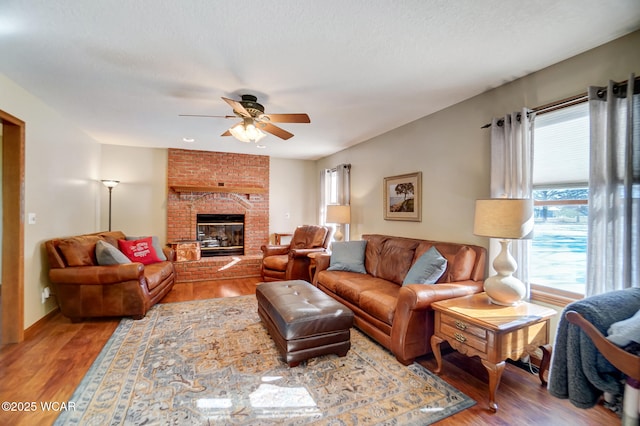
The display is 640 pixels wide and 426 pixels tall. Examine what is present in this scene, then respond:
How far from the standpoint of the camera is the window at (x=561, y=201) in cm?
213

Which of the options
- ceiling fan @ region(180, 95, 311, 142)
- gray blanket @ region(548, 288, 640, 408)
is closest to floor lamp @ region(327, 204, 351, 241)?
ceiling fan @ region(180, 95, 311, 142)

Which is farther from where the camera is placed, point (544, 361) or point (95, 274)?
point (95, 274)

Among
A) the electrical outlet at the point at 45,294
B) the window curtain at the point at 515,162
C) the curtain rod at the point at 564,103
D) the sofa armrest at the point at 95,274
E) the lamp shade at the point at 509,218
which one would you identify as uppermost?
the curtain rod at the point at 564,103

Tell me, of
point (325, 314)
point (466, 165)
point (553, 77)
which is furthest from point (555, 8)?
point (325, 314)

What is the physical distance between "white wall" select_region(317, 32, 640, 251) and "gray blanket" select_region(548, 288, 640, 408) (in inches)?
58.0

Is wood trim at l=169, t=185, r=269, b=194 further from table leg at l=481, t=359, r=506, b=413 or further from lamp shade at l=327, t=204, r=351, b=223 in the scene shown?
table leg at l=481, t=359, r=506, b=413

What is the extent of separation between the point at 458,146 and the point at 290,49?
2.07 m

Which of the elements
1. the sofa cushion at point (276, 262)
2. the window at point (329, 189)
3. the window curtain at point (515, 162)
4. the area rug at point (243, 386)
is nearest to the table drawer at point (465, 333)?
the area rug at point (243, 386)

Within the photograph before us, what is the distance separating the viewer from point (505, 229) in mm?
2004

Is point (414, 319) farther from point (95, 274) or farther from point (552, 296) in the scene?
point (95, 274)

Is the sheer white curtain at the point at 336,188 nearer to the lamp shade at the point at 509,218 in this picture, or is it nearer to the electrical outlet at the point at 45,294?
the lamp shade at the point at 509,218

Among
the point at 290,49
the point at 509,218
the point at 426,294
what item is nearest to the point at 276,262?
the point at 426,294

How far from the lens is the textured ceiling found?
162cm

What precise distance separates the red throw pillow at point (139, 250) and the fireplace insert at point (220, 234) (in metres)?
1.46
